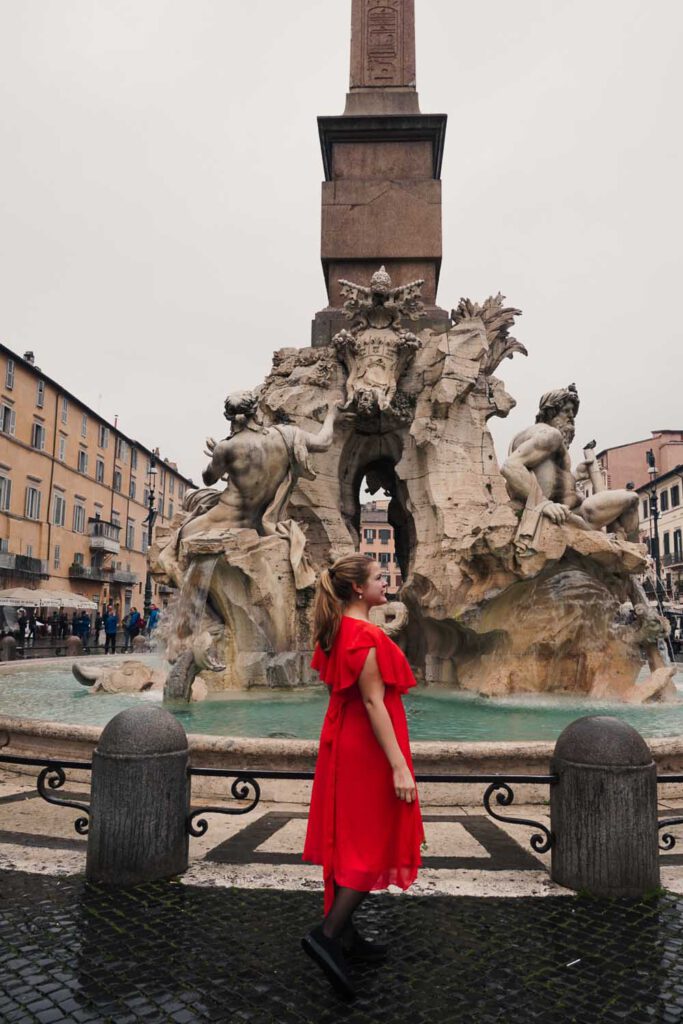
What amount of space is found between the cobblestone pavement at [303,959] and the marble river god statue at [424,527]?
512 cm

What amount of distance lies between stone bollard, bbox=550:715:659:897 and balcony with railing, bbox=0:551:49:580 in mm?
33169

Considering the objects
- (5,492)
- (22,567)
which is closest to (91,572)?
(22,567)

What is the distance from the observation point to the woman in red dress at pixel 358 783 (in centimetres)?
254

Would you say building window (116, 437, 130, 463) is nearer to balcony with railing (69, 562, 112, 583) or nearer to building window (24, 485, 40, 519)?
balcony with railing (69, 562, 112, 583)

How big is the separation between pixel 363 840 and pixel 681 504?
4457 cm

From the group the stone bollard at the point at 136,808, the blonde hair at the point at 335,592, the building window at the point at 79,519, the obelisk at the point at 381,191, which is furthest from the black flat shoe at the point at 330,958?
the building window at the point at 79,519

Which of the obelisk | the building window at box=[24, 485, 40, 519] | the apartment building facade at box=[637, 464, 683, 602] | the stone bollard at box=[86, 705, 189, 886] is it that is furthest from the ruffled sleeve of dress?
the apartment building facade at box=[637, 464, 683, 602]

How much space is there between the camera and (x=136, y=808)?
343 centimetres

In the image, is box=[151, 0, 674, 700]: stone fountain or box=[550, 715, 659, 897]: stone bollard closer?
box=[550, 715, 659, 897]: stone bollard

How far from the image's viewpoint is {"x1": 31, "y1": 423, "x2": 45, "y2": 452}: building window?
124 ft

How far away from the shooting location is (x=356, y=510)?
1173cm

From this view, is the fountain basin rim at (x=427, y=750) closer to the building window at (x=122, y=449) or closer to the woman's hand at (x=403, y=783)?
the woman's hand at (x=403, y=783)

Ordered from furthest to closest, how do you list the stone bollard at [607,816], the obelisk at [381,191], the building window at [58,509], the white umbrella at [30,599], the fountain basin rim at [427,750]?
the building window at [58,509]
the white umbrella at [30,599]
the obelisk at [381,191]
the fountain basin rim at [427,750]
the stone bollard at [607,816]

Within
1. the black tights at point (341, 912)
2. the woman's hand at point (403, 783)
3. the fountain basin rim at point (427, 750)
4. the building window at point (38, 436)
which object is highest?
the building window at point (38, 436)
